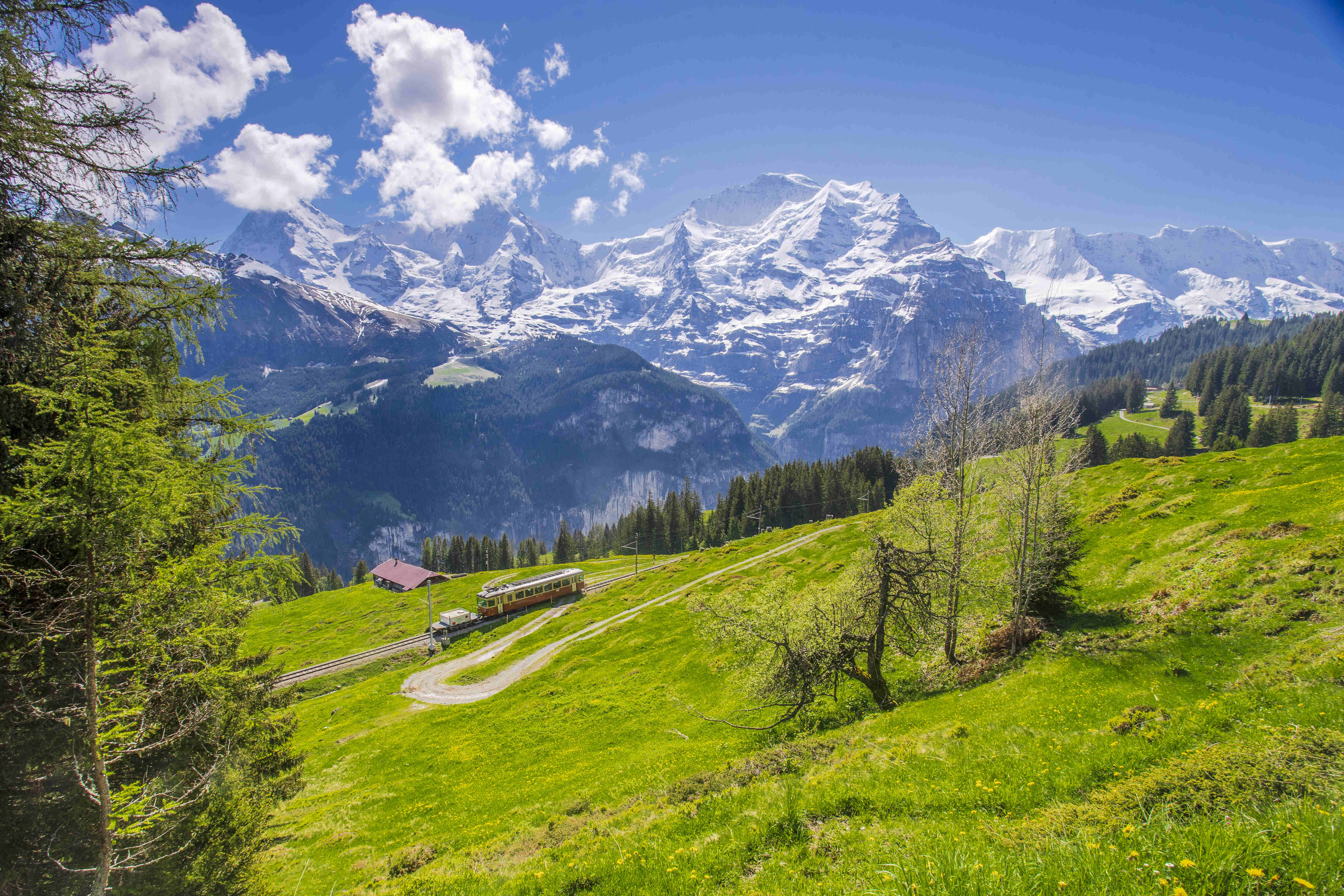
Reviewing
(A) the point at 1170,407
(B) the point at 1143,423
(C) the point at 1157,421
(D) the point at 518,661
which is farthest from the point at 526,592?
(A) the point at 1170,407

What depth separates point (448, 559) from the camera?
15288 cm

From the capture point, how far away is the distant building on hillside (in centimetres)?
11731

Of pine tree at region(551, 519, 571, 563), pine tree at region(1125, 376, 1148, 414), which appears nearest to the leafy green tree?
pine tree at region(1125, 376, 1148, 414)

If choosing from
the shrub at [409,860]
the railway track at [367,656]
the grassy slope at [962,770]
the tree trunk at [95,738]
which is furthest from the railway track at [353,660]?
the tree trunk at [95,738]

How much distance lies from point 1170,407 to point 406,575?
23513cm

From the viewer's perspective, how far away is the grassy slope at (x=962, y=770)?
6723 millimetres

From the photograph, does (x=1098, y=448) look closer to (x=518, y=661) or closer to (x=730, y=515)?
(x=730, y=515)

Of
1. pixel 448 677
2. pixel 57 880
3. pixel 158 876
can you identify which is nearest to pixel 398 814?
pixel 158 876

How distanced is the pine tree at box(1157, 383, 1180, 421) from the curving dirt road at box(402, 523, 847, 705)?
16213cm

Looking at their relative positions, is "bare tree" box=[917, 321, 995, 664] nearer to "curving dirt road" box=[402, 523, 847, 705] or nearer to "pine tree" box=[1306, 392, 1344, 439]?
"curving dirt road" box=[402, 523, 847, 705]

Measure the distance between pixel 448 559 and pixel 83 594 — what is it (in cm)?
15886

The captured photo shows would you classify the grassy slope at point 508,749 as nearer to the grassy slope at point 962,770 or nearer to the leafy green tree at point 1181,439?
the grassy slope at point 962,770

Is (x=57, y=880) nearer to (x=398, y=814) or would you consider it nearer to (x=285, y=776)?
(x=398, y=814)

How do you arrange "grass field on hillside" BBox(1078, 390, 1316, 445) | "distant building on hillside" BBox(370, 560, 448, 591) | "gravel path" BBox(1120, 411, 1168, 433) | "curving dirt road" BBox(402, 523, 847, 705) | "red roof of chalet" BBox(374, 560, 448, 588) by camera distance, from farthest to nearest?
"gravel path" BBox(1120, 411, 1168, 433) → "grass field on hillside" BBox(1078, 390, 1316, 445) → "red roof of chalet" BBox(374, 560, 448, 588) → "distant building on hillside" BBox(370, 560, 448, 591) → "curving dirt road" BBox(402, 523, 847, 705)
